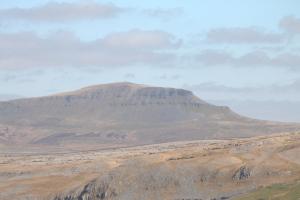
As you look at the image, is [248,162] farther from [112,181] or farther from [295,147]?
[112,181]

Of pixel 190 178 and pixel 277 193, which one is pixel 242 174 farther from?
pixel 277 193

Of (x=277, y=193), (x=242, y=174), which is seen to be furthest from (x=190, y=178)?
(x=277, y=193)

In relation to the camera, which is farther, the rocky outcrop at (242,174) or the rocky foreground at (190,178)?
the rocky outcrop at (242,174)

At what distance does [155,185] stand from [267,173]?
907 inches

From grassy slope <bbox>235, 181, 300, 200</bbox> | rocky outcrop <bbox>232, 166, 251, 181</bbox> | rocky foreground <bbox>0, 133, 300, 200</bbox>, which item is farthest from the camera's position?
rocky outcrop <bbox>232, 166, 251, 181</bbox>

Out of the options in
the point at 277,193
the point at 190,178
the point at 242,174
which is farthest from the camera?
the point at 190,178

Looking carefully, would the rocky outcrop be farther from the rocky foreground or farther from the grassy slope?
the grassy slope

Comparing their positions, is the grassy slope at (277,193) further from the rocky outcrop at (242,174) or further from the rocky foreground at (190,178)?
the rocky outcrop at (242,174)

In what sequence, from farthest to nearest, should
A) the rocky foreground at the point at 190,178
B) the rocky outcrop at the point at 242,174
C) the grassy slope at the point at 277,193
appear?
the rocky outcrop at the point at 242,174 → the rocky foreground at the point at 190,178 → the grassy slope at the point at 277,193

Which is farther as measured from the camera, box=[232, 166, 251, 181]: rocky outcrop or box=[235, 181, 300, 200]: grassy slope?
box=[232, 166, 251, 181]: rocky outcrop

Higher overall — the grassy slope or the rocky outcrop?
the rocky outcrop

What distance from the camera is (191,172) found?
162 metres

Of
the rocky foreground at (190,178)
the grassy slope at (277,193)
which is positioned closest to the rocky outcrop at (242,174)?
Answer: the rocky foreground at (190,178)

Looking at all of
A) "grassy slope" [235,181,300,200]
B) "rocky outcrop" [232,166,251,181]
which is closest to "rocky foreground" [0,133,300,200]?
"rocky outcrop" [232,166,251,181]
